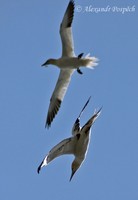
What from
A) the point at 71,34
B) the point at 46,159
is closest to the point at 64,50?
the point at 71,34

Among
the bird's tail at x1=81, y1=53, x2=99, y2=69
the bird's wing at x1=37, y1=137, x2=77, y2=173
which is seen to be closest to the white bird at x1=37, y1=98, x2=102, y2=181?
the bird's wing at x1=37, y1=137, x2=77, y2=173

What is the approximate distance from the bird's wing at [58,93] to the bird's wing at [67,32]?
576 millimetres

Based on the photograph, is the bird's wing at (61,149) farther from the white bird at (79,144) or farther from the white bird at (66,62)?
the white bird at (66,62)

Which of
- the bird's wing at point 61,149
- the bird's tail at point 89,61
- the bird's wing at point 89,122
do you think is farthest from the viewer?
the bird's tail at point 89,61

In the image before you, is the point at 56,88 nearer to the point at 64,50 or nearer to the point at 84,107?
the point at 64,50

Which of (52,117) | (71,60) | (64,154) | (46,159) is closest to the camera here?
(46,159)

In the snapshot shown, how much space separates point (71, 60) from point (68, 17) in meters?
1.09

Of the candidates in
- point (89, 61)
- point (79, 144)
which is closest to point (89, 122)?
point (79, 144)

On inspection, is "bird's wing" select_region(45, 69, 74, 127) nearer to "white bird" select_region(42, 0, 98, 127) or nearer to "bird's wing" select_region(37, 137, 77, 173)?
"white bird" select_region(42, 0, 98, 127)

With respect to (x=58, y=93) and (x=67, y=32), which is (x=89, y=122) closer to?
(x=67, y=32)

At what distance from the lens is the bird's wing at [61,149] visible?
31.1 ft

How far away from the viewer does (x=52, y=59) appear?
51.6ft

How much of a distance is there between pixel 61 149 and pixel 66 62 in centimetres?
559

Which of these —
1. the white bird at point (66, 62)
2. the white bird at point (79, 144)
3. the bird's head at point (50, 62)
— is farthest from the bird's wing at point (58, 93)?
the white bird at point (79, 144)
